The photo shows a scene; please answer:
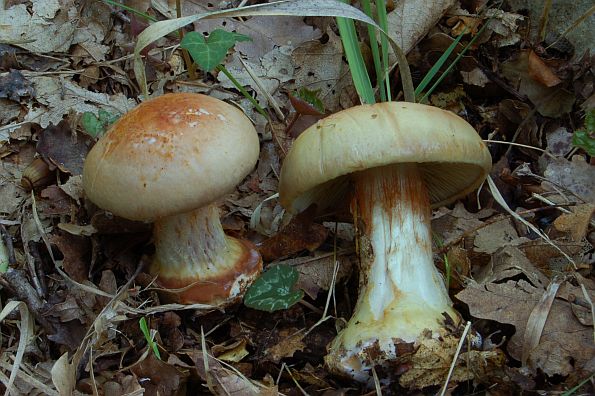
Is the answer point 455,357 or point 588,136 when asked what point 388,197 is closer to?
point 455,357

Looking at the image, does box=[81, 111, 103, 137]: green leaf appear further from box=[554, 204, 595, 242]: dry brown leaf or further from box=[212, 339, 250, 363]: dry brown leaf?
box=[554, 204, 595, 242]: dry brown leaf

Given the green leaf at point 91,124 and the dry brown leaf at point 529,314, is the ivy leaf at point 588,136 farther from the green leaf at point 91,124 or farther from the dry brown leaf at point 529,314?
the green leaf at point 91,124

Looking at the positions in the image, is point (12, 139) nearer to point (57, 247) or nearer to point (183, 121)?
point (57, 247)

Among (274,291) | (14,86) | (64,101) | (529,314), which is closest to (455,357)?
(529,314)

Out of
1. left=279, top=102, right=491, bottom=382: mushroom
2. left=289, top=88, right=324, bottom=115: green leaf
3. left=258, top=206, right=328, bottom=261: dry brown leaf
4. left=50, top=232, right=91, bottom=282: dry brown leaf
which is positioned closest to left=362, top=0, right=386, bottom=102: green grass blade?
left=289, top=88, right=324, bottom=115: green leaf

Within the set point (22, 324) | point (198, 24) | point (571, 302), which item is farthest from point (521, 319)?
point (198, 24)

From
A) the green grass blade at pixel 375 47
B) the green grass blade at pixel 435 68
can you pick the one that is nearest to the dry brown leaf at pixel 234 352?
the green grass blade at pixel 375 47
